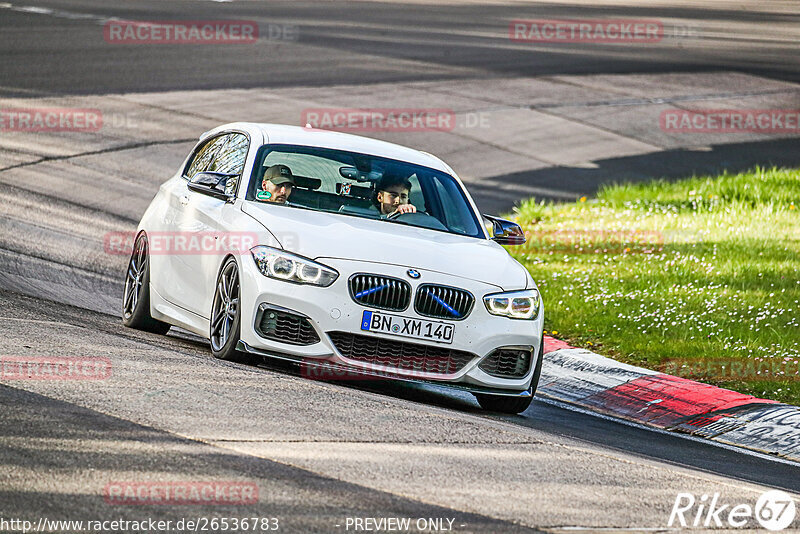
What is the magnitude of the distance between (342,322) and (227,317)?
35.9 inches

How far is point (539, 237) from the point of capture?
16.2 m

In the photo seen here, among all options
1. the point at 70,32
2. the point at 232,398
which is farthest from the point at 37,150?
the point at 232,398

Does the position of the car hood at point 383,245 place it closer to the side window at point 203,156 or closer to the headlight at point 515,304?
the headlight at point 515,304

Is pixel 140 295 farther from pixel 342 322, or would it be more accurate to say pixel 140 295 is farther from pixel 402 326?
pixel 402 326

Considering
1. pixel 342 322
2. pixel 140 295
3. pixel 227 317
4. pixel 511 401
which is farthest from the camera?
pixel 140 295

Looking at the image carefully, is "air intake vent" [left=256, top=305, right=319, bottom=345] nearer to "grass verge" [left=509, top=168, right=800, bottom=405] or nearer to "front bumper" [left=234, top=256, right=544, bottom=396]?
"front bumper" [left=234, top=256, right=544, bottom=396]

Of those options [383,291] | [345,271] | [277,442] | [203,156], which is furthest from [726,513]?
[203,156]

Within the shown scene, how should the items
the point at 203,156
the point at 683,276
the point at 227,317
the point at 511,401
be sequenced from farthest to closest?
the point at 683,276
the point at 203,156
the point at 511,401
the point at 227,317

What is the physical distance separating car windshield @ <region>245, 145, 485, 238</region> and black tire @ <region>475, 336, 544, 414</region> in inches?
47.3

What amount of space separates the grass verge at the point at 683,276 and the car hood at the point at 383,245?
96.1 inches

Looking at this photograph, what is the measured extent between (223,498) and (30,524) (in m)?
0.85

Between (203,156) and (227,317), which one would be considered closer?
(227,317)

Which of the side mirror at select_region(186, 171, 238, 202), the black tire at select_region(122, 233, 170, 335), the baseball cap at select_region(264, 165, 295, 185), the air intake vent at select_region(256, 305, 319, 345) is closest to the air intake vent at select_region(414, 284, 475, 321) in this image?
the air intake vent at select_region(256, 305, 319, 345)

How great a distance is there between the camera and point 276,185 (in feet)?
30.8
